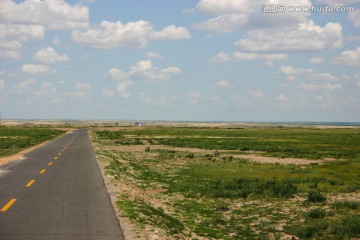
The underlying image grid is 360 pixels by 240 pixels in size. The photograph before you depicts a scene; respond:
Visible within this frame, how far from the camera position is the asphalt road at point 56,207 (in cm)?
955

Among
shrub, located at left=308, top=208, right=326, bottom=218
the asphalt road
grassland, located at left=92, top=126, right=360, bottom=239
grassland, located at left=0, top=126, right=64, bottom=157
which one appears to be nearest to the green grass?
grassland, located at left=0, top=126, right=64, bottom=157

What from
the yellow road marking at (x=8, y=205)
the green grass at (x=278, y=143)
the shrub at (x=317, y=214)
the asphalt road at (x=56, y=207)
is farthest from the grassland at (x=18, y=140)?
the shrub at (x=317, y=214)

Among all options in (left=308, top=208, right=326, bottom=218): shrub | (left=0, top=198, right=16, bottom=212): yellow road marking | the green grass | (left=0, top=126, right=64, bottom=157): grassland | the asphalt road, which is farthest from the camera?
the green grass

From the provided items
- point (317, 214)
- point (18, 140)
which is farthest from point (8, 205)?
point (18, 140)

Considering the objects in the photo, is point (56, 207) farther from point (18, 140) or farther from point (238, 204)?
point (18, 140)

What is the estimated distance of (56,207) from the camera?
40.4ft

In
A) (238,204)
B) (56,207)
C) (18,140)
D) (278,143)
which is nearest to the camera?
(56,207)

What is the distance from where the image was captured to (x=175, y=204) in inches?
640

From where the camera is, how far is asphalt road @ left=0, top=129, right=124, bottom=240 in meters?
9.55

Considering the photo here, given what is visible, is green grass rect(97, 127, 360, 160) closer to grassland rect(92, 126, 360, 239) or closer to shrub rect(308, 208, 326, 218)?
grassland rect(92, 126, 360, 239)

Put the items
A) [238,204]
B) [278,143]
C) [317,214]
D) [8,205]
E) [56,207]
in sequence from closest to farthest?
[56,207] → [8,205] → [317,214] → [238,204] → [278,143]

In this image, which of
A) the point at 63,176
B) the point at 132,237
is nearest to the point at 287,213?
the point at 132,237

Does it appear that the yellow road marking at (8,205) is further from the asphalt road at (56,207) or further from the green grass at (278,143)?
the green grass at (278,143)

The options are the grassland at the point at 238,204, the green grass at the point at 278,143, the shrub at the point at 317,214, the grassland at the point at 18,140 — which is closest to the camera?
the grassland at the point at 238,204
